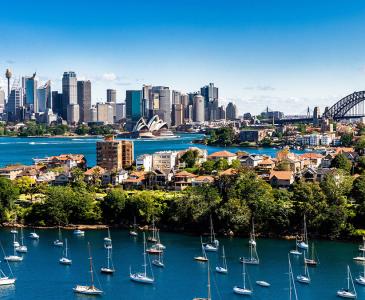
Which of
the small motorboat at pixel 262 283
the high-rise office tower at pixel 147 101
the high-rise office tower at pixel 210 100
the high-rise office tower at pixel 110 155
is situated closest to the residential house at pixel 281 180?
the high-rise office tower at pixel 110 155

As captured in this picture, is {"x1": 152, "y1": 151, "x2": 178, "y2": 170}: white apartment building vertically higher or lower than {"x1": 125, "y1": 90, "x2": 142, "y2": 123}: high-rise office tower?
lower

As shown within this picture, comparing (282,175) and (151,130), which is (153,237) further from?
(151,130)

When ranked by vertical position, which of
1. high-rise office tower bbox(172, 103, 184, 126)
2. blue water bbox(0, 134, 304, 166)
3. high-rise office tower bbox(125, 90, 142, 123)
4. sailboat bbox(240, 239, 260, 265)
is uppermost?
high-rise office tower bbox(125, 90, 142, 123)

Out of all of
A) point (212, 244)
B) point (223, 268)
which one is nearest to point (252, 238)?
point (212, 244)

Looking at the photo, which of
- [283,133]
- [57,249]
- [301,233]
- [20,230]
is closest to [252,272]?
[301,233]

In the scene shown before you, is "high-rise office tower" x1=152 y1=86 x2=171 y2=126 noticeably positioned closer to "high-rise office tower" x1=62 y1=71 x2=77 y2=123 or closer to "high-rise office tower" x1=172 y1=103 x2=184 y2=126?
"high-rise office tower" x1=172 y1=103 x2=184 y2=126

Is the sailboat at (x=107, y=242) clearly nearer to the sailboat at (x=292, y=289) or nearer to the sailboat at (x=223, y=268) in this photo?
the sailboat at (x=223, y=268)

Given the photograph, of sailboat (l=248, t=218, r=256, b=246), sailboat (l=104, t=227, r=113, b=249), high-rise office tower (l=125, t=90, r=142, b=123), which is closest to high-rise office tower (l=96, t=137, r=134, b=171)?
sailboat (l=104, t=227, r=113, b=249)

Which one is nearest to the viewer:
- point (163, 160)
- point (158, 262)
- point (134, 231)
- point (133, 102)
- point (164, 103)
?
point (158, 262)
